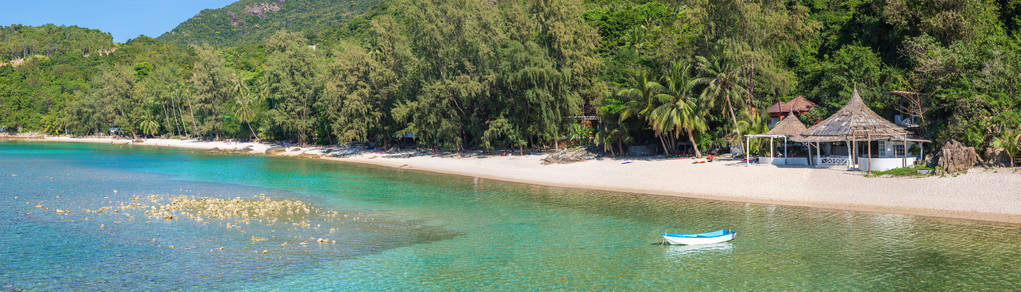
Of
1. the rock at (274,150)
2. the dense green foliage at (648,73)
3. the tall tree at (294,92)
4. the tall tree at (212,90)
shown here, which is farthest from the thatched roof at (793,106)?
the tall tree at (212,90)

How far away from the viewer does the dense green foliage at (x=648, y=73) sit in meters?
33.7

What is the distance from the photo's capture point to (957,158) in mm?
29094

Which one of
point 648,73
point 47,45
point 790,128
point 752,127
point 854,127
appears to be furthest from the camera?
point 47,45

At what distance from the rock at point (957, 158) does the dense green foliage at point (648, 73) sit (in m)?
0.91

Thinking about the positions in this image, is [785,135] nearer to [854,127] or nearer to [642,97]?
[854,127]

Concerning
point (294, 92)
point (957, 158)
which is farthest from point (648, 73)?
point (294, 92)

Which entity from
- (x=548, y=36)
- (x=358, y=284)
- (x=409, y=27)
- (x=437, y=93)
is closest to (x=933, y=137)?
(x=548, y=36)

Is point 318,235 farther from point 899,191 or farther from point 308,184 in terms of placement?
point 899,191

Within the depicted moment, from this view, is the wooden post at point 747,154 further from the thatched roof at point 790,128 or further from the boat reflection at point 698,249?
the boat reflection at point 698,249

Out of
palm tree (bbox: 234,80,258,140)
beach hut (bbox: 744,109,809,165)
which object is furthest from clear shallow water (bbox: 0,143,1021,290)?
palm tree (bbox: 234,80,258,140)

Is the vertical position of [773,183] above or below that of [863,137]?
below

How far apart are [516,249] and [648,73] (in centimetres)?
2861

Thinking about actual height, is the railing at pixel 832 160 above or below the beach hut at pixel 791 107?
below

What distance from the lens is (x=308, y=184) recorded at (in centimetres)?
3947
